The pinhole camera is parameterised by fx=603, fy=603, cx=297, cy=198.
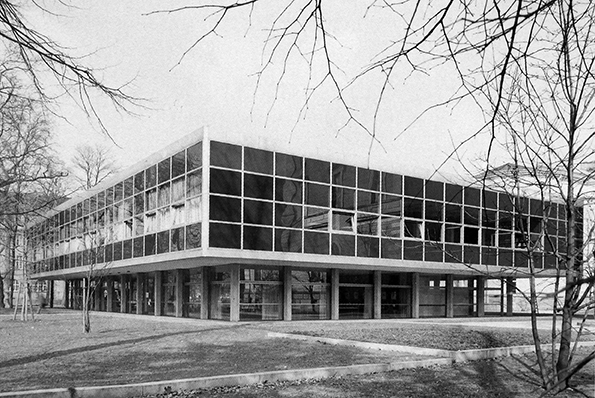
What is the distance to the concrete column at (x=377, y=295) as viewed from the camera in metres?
32.2

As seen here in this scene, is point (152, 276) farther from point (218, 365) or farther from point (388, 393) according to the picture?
point (388, 393)

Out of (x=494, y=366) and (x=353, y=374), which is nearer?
(x=353, y=374)

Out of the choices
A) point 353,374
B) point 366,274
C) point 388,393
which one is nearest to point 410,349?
point 353,374

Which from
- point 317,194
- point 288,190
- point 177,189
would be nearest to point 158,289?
point 177,189

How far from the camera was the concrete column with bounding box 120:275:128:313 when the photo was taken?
39.2 metres

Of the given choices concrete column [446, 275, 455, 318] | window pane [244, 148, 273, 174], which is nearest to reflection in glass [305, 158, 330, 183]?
window pane [244, 148, 273, 174]

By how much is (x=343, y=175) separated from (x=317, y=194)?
186 cm

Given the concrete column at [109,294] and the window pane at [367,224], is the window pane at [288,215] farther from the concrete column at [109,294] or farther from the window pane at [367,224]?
the concrete column at [109,294]

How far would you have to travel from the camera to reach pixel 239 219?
24844mm

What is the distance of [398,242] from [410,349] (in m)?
16.8

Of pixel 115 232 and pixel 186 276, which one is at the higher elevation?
pixel 115 232

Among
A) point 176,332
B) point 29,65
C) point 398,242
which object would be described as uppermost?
point 29,65

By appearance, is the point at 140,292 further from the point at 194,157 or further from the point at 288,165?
the point at 288,165

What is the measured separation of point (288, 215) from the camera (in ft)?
86.7
